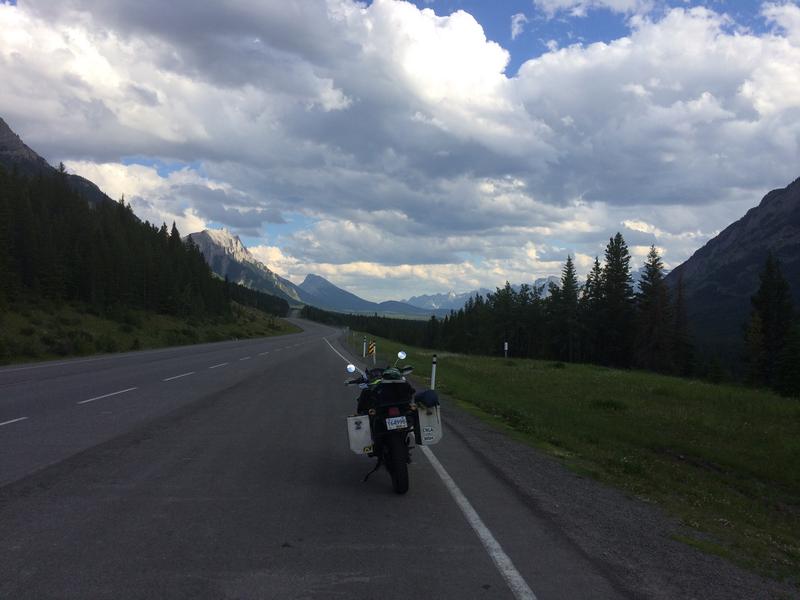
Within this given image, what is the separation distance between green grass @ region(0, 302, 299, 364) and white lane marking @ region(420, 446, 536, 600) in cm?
2778

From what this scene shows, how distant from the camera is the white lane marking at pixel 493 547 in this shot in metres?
4.40

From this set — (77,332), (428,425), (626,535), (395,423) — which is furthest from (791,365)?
(77,332)

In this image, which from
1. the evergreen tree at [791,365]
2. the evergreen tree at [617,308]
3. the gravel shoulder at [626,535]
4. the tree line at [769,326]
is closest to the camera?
the gravel shoulder at [626,535]

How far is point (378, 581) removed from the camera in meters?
4.44

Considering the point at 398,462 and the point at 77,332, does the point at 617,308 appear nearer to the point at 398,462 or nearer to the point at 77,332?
the point at 77,332

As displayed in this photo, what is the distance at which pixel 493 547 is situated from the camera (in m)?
5.26

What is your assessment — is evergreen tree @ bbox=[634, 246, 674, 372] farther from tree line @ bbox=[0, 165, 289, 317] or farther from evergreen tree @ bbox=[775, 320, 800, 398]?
tree line @ bbox=[0, 165, 289, 317]

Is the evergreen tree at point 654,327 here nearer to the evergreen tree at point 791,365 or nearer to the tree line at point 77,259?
the evergreen tree at point 791,365

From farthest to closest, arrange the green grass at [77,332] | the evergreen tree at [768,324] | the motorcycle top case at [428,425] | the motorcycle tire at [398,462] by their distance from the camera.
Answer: the evergreen tree at [768,324] < the green grass at [77,332] < the motorcycle top case at [428,425] < the motorcycle tire at [398,462]

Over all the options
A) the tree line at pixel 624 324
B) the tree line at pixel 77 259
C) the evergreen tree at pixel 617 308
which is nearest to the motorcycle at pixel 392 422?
the tree line at pixel 624 324

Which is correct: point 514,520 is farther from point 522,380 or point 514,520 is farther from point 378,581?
point 522,380

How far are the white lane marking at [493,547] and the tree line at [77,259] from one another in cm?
4904

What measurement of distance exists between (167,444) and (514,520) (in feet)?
18.8

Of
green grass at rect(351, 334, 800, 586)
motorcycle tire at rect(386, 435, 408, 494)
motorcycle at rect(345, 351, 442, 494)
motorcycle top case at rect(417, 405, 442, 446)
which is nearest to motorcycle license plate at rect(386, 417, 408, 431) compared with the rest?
motorcycle at rect(345, 351, 442, 494)
